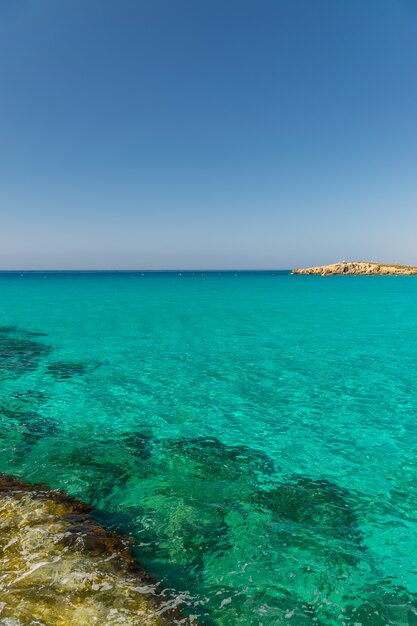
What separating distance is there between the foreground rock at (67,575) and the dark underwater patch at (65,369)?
1134cm

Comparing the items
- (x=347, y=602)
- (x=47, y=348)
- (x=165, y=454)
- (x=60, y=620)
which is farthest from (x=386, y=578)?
(x=47, y=348)

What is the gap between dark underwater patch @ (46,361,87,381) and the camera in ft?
59.8

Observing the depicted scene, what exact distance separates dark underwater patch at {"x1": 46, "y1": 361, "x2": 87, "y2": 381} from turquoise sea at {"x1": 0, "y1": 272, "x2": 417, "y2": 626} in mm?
108

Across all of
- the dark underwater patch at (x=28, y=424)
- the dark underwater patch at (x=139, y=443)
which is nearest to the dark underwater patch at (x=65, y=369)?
the dark underwater patch at (x=28, y=424)

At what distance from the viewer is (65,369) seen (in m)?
19.5

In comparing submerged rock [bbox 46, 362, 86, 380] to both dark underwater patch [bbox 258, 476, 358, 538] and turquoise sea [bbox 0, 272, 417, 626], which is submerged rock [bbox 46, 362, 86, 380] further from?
dark underwater patch [bbox 258, 476, 358, 538]

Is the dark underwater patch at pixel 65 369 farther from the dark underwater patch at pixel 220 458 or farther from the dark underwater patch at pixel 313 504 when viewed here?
the dark underwater patch at pixel 313 504

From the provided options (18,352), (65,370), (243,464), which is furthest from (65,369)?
(243,464)

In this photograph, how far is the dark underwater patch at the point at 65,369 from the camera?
18.2 m

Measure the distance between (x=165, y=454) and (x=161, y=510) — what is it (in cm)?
266

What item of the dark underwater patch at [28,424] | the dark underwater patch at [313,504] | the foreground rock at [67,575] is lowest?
the dark underwater patch at [313,504]

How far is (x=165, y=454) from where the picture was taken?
10352 millimetres

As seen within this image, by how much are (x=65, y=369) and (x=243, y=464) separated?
43.1ft

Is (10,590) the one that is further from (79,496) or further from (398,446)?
(398,446)
